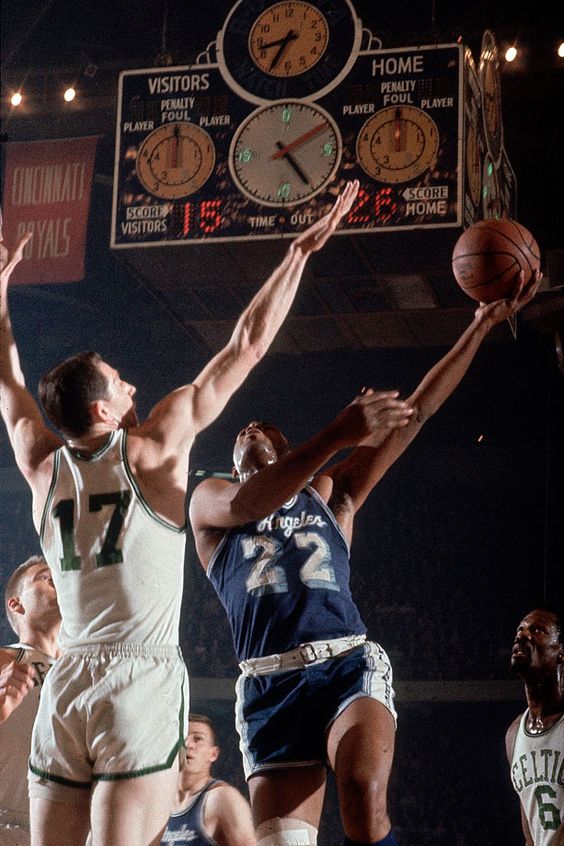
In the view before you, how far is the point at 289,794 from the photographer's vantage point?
4.09 m

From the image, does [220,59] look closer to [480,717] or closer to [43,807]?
[43,807]

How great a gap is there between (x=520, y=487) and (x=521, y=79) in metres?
4.55

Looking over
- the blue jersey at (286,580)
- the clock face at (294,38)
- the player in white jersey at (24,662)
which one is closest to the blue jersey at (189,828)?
the player in white jersey at (24,662)

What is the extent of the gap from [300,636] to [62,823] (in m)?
1.25

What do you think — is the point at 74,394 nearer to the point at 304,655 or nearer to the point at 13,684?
the point at 13,684

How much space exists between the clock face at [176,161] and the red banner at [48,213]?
1.72 m

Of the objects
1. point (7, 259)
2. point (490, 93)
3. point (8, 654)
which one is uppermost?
point (490, 93)

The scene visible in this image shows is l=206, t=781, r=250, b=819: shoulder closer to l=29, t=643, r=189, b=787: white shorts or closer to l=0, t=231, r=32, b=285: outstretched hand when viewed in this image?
l=29, t=643, r=189, b=787: white shorts

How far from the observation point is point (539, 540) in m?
13.3

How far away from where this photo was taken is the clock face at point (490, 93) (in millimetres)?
8719

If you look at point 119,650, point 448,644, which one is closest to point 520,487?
point 448,644

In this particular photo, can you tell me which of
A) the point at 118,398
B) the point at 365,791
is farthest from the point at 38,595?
the point at 365,791

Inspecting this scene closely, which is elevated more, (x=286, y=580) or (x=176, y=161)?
(x=176, y=161)

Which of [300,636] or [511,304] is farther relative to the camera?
[511,304]
